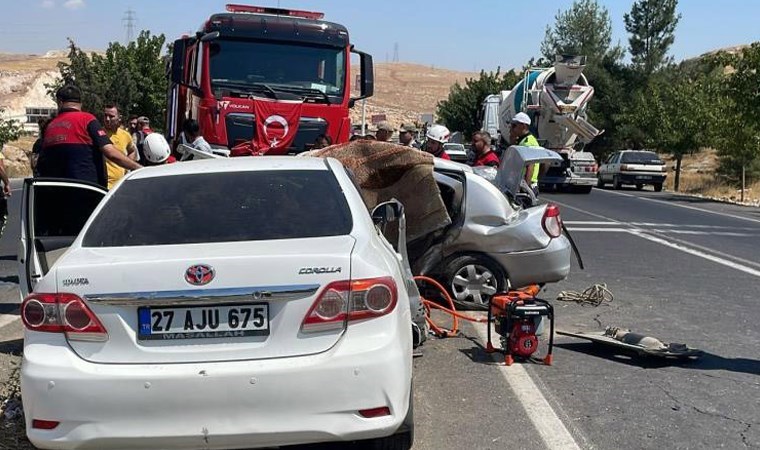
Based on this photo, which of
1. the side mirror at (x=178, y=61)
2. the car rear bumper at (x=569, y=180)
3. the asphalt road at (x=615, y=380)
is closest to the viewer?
the asphalt road at (x=615, y=380)

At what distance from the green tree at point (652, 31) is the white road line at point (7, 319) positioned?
181 ft

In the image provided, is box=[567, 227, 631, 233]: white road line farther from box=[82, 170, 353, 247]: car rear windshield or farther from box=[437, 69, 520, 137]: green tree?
box=[437, 69, 520, 137]: green tree

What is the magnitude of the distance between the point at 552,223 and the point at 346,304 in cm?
474

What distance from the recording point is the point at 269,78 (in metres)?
11.5

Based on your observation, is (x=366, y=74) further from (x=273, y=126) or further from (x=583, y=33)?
(x=583, y=33)

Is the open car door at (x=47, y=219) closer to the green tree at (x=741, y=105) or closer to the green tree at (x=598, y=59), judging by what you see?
the green tree at (x=741, y=105)

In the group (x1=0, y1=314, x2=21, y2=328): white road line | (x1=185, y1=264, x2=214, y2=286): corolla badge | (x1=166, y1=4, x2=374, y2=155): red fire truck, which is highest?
(x1=166, y1=4, x2=374, y2=155): red fire truck

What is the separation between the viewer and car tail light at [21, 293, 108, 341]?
3662mm

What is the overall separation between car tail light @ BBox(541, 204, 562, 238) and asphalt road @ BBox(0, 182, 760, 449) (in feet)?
2.61

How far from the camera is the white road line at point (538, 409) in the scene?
4645 mm

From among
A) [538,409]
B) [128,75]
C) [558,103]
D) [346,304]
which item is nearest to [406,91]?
[128,75]

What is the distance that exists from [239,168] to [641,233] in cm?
1221

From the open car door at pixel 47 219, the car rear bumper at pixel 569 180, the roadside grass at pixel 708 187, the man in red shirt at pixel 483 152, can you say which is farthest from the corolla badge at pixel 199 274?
the roadside grass at pixel 708 187

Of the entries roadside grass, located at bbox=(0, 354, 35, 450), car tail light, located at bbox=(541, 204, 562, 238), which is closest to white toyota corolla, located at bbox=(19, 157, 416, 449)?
roadside grass, located at bbox=(0, 354, 35, 450)
